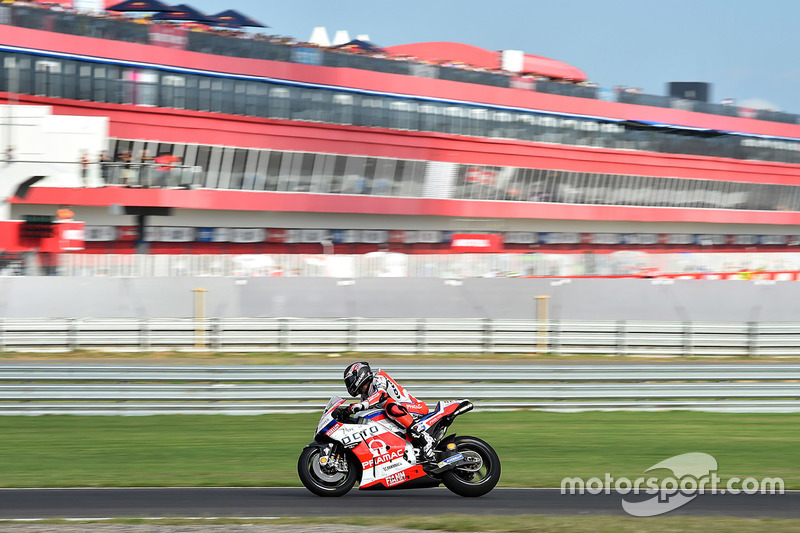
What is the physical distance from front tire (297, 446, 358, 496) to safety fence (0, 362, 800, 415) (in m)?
6.83

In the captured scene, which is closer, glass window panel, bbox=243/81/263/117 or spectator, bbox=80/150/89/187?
spectator, bbox=80/150/89/187

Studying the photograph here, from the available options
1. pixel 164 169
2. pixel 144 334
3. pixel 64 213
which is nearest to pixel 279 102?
pixel 164 169

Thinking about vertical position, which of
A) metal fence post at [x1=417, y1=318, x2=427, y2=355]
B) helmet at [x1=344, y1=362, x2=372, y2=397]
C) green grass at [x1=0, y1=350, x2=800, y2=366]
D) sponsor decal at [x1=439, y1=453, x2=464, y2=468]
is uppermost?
helmet at [x1=344, y1=362, x2=372, y2=397]

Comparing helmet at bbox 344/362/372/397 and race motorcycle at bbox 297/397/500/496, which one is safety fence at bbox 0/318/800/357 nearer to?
race motorcycle at bbox 297/397/500/496

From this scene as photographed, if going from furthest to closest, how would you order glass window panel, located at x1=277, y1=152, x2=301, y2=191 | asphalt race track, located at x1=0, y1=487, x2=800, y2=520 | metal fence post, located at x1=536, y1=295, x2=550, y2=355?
1. glass window panel, located at x1=277, y1=152, x2=301, y2=191
2. metal fence post, located at x1=536, y1=295, x2=550, y2=355
3. asphalt race track, located at x1=0, y1=487, x2=800, y2=520

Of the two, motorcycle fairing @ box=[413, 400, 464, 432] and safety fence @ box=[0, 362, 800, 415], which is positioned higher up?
motorcycle fairing @ box=[413, 400, 464, 432]

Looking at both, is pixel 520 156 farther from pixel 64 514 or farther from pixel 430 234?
pixel 64 514

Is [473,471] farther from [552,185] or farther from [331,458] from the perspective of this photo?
[552,185]

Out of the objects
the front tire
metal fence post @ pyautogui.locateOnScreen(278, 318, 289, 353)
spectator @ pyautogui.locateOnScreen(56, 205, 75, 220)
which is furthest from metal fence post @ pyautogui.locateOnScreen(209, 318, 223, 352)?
the front tire

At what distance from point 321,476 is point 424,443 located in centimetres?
115

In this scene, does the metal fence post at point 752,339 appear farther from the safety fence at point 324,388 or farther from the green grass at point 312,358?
the safety fence at point 324,388

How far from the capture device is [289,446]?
13578 mm

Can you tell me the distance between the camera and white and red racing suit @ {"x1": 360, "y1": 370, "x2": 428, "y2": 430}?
9.62 m

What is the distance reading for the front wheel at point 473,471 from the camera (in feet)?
31.4
